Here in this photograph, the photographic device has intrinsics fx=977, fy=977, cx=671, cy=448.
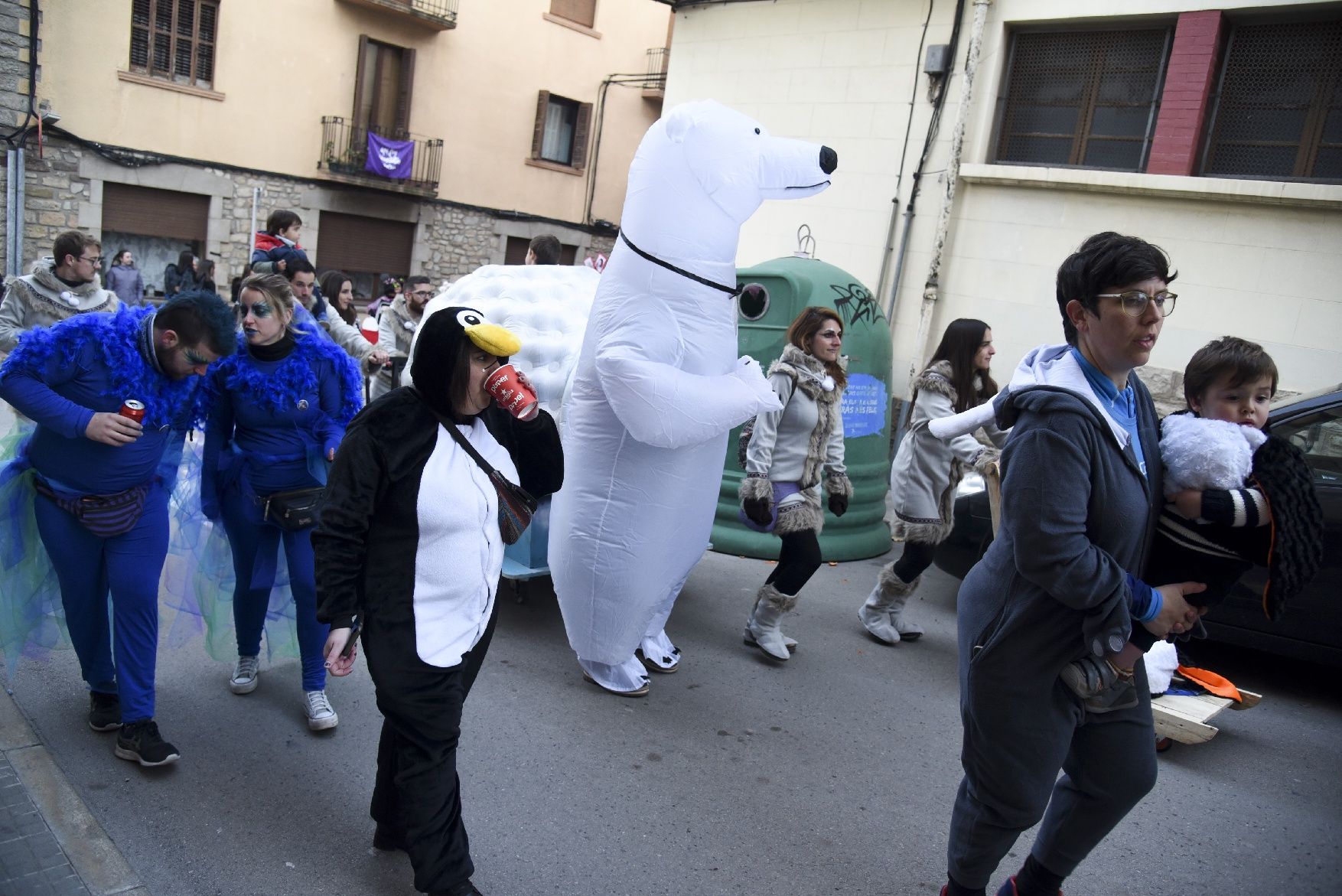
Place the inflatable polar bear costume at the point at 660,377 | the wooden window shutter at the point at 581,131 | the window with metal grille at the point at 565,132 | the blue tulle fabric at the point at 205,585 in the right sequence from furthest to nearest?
the wooden window shutter at the point at 581,131 < the window with metal grille at the point at 565,132 < the blue tulle fabric at the point at 205,585 < the inflatable polar bear costume at the point at 660,377

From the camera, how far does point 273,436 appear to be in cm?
345

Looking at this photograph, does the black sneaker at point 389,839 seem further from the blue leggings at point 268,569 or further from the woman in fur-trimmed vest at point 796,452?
the woman in fur-trimmed vest at point 796,452

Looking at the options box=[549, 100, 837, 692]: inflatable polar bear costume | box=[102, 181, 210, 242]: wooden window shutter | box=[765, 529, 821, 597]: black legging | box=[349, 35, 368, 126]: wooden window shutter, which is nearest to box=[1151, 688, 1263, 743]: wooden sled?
box=[765, 529, 821, 597]: black legging

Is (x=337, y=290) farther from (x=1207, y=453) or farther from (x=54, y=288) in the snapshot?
(x=1207, y=453)

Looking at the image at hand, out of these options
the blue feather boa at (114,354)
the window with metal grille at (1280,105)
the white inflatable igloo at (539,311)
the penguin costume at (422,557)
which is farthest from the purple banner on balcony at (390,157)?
the penguin costume at (422,557)

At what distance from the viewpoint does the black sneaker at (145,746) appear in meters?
3.13

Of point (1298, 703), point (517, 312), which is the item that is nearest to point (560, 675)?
point (517, 312)

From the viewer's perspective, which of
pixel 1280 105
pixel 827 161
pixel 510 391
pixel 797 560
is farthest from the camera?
pixel 1280 105

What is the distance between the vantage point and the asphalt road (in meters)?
2.86

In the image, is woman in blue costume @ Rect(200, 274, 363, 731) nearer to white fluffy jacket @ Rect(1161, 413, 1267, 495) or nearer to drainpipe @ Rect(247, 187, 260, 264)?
white fluffy jacket @ Rect(1161, 413, 1267, 495)

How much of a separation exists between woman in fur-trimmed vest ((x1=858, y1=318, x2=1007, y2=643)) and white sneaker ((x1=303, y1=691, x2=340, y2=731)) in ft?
9.10

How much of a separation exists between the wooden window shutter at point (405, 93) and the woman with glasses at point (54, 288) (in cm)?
1643

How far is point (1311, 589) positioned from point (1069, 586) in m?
3.36

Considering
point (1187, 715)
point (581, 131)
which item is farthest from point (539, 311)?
point (581, 131)
